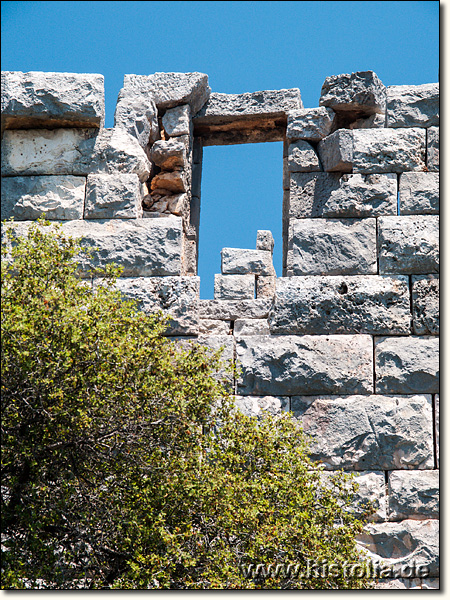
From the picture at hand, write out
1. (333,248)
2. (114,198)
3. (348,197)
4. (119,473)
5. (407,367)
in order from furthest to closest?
(114,198), (348,197), (333,248), (407,367), (119,473)

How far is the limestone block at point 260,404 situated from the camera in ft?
19.9

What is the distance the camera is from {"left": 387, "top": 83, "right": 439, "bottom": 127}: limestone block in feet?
22.2

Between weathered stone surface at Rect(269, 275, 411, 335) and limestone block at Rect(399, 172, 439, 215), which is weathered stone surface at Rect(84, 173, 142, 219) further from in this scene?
limestone block at Rect(399, 172, 439, 215)

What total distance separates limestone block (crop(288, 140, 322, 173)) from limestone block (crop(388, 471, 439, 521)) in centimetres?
283

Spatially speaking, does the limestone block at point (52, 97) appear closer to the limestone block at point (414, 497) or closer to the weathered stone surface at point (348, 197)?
the weathered stone surface at point (348, 197)

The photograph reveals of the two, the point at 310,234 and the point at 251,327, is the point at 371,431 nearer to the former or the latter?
the point at 251,327

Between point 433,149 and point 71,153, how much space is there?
325 cm

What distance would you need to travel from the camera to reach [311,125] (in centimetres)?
689

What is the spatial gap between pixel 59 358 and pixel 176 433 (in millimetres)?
944

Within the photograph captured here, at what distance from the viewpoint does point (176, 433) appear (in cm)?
479

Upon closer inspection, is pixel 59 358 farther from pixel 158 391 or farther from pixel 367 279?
pixel 367 279

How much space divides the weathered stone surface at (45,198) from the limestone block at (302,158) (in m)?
1.90

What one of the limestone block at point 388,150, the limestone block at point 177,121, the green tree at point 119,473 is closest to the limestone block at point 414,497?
the green tree at point 119,473

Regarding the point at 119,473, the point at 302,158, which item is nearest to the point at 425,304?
the point at 302,158
